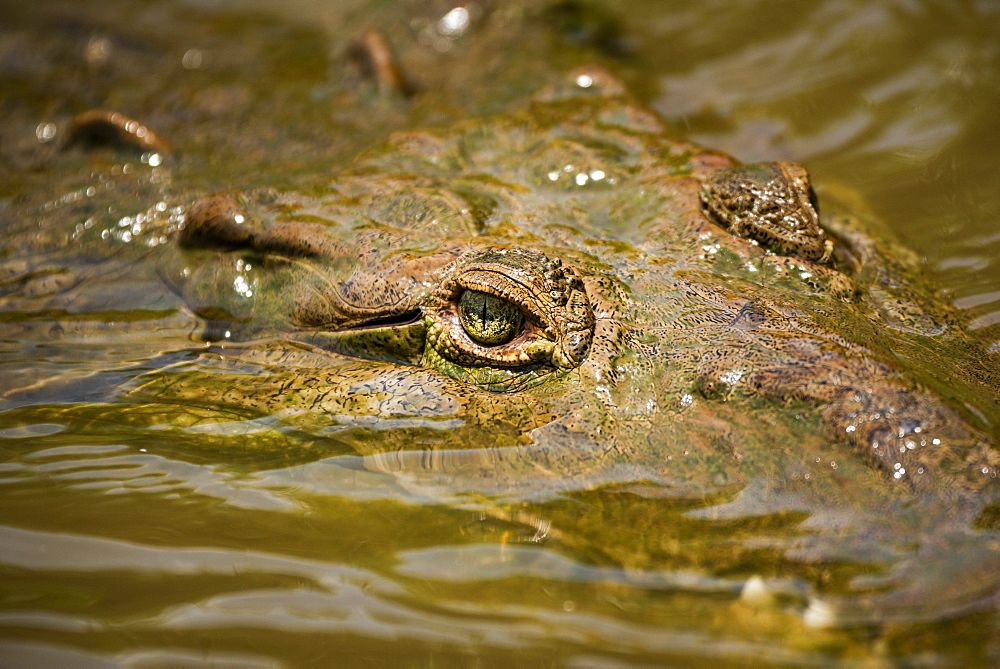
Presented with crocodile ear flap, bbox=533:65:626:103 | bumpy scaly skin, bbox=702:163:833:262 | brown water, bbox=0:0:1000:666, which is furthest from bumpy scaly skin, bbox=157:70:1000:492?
crocodile ear flap, bbox=533:65:626:103

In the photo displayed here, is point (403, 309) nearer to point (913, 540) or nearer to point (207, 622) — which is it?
point (207, 622)

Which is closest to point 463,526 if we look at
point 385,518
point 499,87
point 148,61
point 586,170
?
point 385,518

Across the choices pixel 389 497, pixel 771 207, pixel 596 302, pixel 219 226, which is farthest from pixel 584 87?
pixel 389 497

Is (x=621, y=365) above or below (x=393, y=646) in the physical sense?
above

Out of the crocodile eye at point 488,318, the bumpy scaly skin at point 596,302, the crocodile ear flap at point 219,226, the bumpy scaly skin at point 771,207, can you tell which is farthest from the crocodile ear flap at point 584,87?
the crocodile eye at point 488,318

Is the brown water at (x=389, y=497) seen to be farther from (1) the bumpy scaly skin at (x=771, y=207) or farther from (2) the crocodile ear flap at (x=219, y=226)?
(1) the bumpy scaly skin at (x=771, y=207)

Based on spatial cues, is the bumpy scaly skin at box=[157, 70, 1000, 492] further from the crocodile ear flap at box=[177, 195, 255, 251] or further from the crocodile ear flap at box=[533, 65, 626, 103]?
the crocodile ear flap at box=[533, 65, 626, 103]
